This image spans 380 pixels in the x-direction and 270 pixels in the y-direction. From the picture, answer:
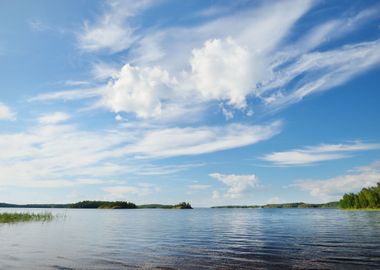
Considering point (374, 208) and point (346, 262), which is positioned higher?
point (374, 208)

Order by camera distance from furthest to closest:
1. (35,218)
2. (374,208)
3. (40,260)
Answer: (374,208), (35,218), (40,260)

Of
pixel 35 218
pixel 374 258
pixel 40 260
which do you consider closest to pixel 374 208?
pixel 35 218

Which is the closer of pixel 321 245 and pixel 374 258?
pixel 374 258

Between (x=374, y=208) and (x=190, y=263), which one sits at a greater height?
(x=374, y=208)

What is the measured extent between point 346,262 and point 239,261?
32.3 feet

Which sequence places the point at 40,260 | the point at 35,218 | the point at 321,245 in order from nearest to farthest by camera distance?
the point at 40,260, the point at 321,245, the point at 35,218

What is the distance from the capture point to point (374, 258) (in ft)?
112

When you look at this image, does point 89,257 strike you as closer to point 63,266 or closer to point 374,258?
point 63,266

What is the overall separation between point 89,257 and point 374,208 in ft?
656

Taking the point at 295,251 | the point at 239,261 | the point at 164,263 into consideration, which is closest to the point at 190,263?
the point at 164,263

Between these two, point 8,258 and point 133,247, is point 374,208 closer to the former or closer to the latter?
point 133,247

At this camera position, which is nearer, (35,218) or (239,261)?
(239,261)

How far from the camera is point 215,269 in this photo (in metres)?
30.7

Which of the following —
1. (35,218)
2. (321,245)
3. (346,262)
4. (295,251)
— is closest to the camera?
(346,262)
